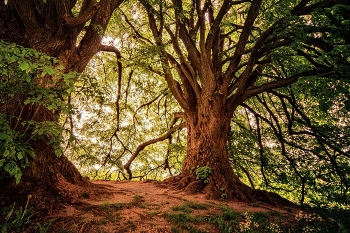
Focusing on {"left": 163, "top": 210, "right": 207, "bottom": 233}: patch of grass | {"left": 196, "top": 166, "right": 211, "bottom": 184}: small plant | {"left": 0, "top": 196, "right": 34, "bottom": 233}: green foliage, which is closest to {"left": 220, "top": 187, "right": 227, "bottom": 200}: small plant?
{"left": 196, "top": 166, "right": 211, "bottom": 184}: small plant

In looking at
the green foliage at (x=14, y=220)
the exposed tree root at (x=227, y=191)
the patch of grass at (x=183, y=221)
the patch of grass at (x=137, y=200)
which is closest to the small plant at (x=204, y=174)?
the exposed tree root at (x=227, y=191)

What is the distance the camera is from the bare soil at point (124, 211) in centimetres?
396

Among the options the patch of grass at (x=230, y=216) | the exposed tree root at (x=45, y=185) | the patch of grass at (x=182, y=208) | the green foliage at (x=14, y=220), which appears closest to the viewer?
the green foliage at (x=14, y=220)

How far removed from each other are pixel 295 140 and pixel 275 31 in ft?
18.6

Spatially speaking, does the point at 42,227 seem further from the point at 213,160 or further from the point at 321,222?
the point at 213,160

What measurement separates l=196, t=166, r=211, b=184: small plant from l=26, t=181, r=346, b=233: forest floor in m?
1.01

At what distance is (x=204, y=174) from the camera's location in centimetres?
711

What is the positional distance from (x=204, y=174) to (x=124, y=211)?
2977 mm

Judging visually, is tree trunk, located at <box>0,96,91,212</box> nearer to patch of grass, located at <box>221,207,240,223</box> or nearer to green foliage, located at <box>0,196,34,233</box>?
green foliage, located at <box>0,196,34,233</box>

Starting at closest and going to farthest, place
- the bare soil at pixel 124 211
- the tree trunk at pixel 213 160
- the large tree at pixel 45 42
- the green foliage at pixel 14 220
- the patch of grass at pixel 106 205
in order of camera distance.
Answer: the green foliage at pixel 14 220 < the bare soil at pixel 124 211 < the large tree at pixel 45 42 < the patch of grass at pixel 106 205 < the tree trunk at pixel 213 160

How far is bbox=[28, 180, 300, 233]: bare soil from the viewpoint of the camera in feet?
13.0

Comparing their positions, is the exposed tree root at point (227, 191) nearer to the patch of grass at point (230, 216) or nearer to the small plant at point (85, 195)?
the patch of grass at point (230, 216)

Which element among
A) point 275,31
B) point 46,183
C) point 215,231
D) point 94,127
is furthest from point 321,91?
point 94,127

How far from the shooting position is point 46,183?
4617 mm
